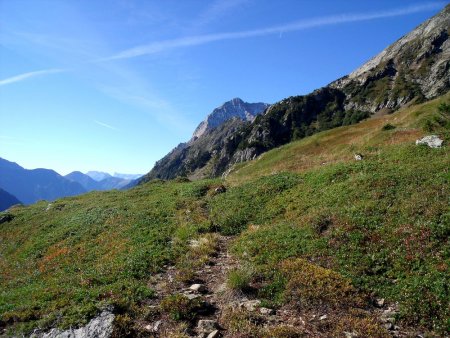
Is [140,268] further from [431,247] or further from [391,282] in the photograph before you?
[431,247]

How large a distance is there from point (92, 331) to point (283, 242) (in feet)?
36.0

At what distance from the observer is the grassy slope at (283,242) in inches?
585

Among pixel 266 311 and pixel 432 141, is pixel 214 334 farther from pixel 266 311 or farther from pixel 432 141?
pixel 432 141

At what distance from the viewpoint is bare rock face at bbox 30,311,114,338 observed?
A: 13.1 m

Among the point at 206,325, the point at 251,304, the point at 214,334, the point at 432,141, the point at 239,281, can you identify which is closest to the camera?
the point at 214,334

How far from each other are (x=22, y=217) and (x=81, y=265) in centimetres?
3034

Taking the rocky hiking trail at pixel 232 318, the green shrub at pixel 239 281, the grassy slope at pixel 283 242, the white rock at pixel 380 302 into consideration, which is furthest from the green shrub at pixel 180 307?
the white rock at pixel 380 302

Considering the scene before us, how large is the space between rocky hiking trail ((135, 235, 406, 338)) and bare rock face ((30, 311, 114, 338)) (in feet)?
4.08

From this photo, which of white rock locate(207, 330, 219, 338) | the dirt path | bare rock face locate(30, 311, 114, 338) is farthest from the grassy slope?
white rock locate(207, 330, 219, 338)

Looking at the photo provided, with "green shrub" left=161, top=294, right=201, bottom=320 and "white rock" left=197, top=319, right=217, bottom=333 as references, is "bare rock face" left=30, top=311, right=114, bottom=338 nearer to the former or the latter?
"green shrub" left=161, top=294, right=201, bottom=320

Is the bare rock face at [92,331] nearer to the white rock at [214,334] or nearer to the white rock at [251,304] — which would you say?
the white rock at [214,334]

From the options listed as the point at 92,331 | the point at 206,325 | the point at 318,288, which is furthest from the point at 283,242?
the point at 92,331

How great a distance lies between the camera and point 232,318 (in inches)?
539

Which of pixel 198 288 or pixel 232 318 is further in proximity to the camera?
pixel 198 288
